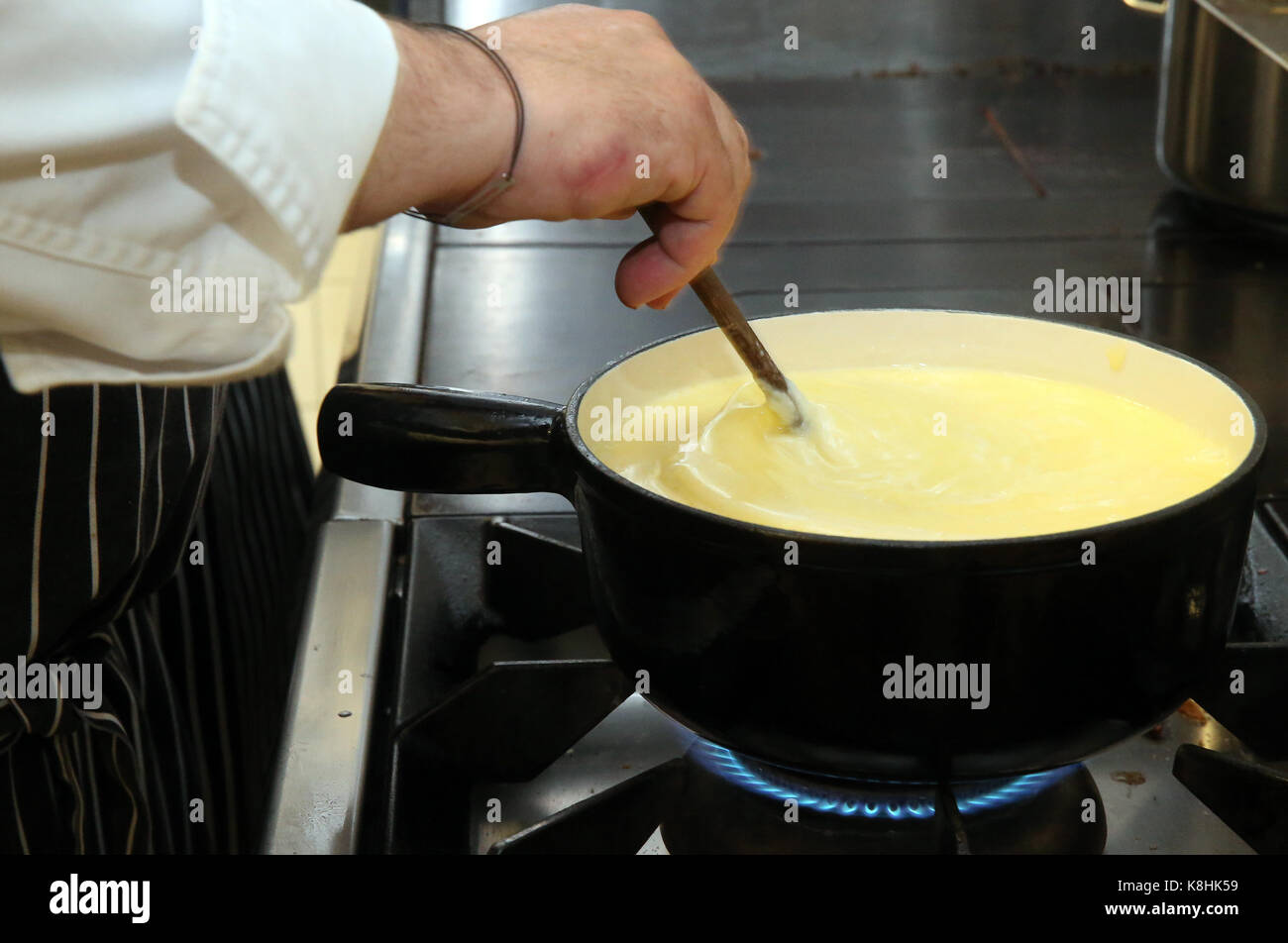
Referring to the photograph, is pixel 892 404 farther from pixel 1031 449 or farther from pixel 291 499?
pixel 291 499

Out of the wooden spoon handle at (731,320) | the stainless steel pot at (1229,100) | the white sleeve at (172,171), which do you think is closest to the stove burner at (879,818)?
the wooden spoon handle at (731,320)

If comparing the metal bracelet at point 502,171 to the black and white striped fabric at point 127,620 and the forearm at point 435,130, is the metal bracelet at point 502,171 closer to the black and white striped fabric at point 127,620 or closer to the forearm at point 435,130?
the forearm at point 435,130

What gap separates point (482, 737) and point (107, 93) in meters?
0.41

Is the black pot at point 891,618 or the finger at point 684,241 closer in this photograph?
the black pot at point 891,618

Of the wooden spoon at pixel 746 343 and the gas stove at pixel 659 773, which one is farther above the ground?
the wooden spoon at pixel 746 343

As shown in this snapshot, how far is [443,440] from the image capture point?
0.77 m

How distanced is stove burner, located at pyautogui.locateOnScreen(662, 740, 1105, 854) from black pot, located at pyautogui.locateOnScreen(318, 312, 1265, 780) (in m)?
0.07

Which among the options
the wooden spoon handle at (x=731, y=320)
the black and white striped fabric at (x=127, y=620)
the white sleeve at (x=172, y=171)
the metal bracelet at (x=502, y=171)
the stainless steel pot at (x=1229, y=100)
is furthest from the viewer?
the stainless steel pot at (x=1229, y=100)

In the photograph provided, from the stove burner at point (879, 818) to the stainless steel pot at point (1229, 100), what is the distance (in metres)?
0.98

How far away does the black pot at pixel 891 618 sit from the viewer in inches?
23.5

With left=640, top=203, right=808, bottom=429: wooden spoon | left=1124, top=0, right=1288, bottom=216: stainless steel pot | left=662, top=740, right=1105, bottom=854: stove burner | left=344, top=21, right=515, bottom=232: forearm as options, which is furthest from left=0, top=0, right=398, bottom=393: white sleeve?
left=1124, top=0, right=1288, bottom=216: stainless steel pot

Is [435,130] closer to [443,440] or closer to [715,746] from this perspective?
[443,440]

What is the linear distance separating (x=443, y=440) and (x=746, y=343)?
7.7 inches

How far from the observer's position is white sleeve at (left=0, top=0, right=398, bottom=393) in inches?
22.7
